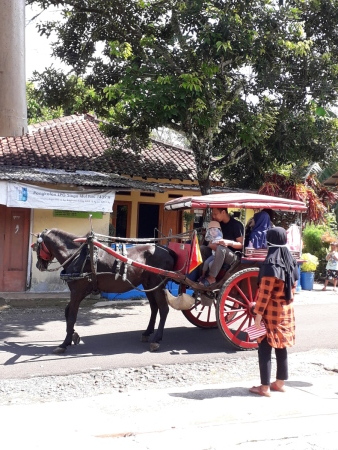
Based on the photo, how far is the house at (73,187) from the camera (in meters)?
12.9

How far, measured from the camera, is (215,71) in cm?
1201

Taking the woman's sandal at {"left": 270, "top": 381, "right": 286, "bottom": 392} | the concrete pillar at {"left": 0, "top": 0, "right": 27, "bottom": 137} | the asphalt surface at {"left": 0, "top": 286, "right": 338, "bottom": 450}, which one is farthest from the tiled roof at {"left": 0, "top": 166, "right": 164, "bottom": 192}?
the woman's sandal at {"left": 270, "top": 381, "right": 286, "bottom": 392}

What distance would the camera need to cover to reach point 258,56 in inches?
504

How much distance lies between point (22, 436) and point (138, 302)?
8.29 m

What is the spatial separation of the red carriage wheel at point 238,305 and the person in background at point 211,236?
0.48 meters

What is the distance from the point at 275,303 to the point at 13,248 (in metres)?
9.22

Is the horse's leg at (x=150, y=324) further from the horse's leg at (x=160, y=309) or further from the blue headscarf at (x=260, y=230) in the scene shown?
the blue headscarf at (x=260, y=230)

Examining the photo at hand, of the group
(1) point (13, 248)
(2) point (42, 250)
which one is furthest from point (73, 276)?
(1) point (13, 248)

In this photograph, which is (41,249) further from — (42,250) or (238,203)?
(238,203)

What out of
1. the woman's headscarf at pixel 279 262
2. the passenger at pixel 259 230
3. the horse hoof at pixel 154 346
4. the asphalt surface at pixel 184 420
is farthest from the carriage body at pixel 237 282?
the woman's headscarf at pixel 279 262

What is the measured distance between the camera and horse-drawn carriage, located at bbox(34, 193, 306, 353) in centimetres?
782

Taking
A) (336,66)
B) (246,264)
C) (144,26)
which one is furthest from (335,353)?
(144,26)

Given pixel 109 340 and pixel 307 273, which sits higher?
pixel 307 273

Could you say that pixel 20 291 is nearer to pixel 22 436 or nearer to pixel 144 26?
pixel 144 26
